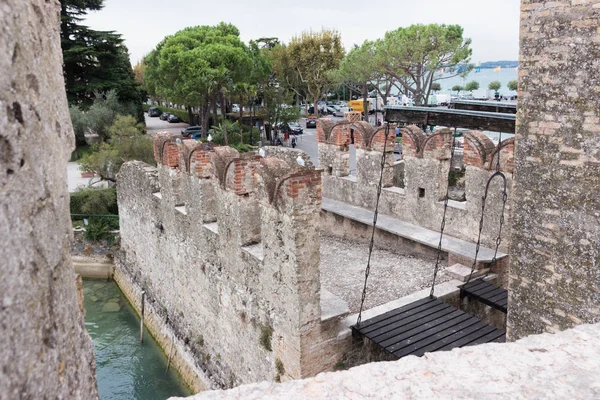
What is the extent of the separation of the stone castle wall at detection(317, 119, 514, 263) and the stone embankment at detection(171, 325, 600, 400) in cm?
515

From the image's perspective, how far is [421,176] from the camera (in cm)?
1036

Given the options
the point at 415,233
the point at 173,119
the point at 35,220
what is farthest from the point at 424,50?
the point at 35,220

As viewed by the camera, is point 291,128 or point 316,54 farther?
point 316,54

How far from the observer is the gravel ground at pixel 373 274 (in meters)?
8.75

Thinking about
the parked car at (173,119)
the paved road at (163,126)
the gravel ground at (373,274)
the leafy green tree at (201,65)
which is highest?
the leafy green tree at (201,65)

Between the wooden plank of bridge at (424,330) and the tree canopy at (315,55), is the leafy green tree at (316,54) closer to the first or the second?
the tree canopy at (315,55)

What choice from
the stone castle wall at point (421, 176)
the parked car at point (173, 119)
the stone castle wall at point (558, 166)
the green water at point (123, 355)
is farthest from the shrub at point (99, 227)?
the parked car at point (173, 119)

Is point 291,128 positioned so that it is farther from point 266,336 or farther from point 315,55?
A: point 266,336

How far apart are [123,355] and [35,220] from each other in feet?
36.2

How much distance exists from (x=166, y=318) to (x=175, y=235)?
2.08 meters

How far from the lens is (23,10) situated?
158 cm

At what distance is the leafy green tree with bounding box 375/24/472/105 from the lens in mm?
27859

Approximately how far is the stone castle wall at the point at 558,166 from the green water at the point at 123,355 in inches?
279

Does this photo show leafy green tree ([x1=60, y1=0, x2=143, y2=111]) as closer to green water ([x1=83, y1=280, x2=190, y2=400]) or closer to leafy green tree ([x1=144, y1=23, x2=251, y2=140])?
leafy green tree ([x1=144, y1=23, x2=251, y2=140])
